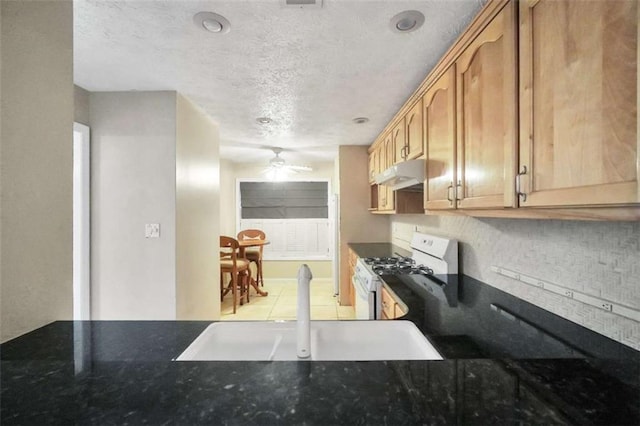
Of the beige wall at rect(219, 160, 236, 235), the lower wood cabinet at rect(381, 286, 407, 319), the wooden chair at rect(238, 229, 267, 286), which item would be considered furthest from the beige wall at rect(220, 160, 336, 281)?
the lower wood cabinet at rect(381, 286, 407, 319)

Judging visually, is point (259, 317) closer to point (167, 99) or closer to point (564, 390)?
point (167, 99)

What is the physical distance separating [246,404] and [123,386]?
0.31 metres

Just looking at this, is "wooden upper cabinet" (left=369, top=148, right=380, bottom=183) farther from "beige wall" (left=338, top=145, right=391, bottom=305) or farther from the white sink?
the white sink

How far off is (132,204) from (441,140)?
228 cm

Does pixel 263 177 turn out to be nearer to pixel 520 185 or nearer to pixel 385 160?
pixel 385 160

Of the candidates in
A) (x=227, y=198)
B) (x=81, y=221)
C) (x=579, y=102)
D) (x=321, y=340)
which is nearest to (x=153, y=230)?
(x=81, y=221)

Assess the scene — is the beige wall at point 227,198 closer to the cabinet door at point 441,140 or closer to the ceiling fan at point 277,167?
the ceiling fan at point 277,167

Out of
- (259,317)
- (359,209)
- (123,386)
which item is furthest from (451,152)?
(259,317)

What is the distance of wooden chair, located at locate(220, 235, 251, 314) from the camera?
12.6ft

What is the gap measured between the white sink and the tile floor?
2.34m

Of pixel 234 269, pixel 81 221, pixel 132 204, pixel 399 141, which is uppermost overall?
pixel 399 141

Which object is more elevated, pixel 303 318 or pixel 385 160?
pixel 385 160

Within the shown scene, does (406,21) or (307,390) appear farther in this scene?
(406,21)

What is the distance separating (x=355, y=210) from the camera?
412cm
